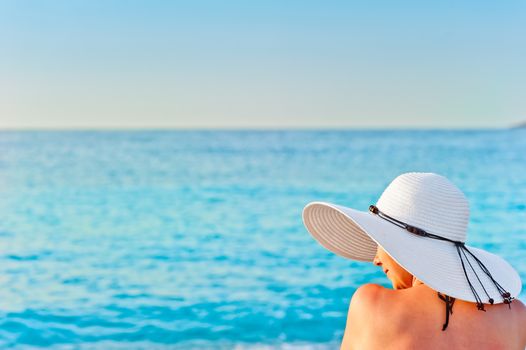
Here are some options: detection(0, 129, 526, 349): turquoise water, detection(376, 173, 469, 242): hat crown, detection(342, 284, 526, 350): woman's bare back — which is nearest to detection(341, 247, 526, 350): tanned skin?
detection(342, 284, 526, 350): woman's bare back

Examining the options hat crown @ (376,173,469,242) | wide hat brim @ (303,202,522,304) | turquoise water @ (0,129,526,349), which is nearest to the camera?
wide hat brim @ (303,202,522,304)

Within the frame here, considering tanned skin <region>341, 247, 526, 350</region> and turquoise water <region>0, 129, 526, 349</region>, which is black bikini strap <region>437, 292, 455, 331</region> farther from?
turquoise water <region>0, 129, 526, 349</region>

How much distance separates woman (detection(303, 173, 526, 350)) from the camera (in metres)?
1.75


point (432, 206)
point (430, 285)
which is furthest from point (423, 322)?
point (432, 206)

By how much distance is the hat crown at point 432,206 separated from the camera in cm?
188

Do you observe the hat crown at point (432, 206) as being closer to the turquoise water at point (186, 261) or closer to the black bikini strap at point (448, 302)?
the black bikini strap at point (448, 302)

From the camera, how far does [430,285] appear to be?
1.70m

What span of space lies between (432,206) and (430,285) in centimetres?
26

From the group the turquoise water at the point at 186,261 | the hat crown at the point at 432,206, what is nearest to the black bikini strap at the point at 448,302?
the hat crown at the point at 432,206

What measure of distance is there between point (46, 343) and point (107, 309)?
2.73 ft

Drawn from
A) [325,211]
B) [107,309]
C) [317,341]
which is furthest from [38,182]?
[325,211]

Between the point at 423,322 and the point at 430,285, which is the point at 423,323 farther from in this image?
the point at 430,285

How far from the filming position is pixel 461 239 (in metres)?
1.90

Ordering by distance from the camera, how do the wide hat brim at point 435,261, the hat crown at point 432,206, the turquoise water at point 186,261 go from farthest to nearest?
the turquoise water at point 186,261 < the hat crown at point 432,206 < the wide hat brim at point 435,261
